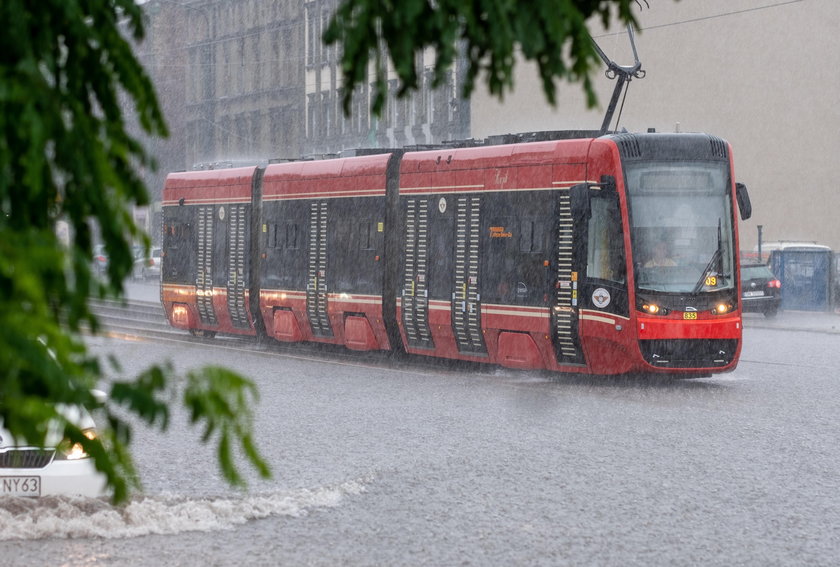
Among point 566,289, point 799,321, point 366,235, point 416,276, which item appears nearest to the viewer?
point 566,289

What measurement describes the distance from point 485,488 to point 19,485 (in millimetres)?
3344

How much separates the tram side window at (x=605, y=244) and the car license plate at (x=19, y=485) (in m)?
10.5

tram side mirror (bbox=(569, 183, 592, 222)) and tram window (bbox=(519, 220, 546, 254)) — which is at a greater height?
tram side mirror (bbox=(569, 183, 592, 222))

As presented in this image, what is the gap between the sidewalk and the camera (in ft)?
119

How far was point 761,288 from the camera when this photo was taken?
40219mm

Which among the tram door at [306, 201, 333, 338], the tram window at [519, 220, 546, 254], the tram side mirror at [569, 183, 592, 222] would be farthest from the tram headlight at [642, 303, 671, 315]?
the tram door at [306, 201, 333, 338]

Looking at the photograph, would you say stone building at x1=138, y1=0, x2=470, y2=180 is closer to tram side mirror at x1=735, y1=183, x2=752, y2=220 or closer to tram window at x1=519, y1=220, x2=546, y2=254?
tram window at x1=519, y1=220, x2=546, y2=254

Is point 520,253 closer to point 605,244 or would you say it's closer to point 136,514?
point 605,244

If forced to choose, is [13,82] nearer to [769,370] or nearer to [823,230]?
[769,370]

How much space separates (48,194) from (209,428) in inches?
29.6

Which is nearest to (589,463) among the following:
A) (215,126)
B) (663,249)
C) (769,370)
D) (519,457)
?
(519,457)

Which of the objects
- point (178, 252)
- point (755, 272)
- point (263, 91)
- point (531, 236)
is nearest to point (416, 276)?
point (531, 236)

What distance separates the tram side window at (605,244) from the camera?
1892cm

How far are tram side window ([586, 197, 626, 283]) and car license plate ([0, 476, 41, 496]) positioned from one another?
1051cm
